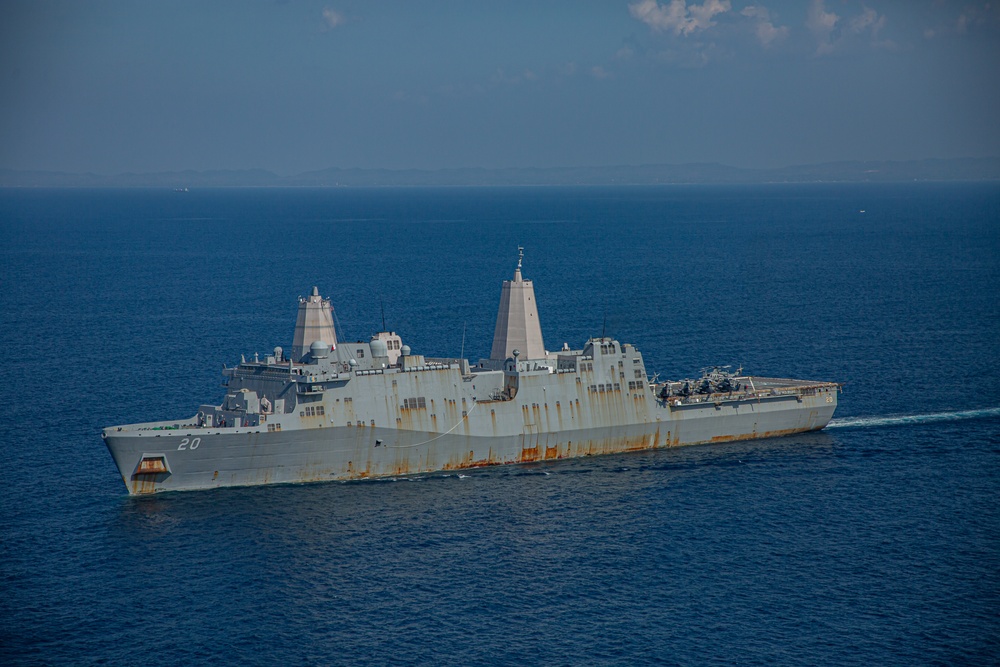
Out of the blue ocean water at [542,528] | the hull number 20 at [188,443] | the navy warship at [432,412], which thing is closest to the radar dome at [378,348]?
the navy warship at [432,412]

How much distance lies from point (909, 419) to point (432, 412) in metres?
25.8

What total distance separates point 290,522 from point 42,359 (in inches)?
1362

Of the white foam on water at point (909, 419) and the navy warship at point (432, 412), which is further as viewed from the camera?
the white foam on water at point (909, 419)

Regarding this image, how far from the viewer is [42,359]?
74625mm

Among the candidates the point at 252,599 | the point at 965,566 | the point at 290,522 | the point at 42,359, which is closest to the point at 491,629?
the point at 252,599

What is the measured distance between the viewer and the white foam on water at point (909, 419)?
6216cm

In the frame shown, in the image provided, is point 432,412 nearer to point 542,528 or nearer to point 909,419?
point 542,528

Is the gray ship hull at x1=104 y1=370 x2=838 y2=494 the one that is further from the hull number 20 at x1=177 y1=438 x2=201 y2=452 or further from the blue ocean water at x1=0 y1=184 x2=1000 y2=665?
the blue ocean water at x1=0 y1=184 x2=1000 y2=665

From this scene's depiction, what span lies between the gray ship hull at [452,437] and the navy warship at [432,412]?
0.18ft

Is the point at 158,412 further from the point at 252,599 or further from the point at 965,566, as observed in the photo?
the point at 965,566

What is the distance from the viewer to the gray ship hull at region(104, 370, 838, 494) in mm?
50844

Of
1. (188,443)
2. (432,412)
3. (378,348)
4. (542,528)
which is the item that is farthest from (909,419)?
(188,443)

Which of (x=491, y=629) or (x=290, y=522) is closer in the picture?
(x=491, y=629)

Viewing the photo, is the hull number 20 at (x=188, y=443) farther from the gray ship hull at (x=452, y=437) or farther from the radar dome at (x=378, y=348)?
the radar dome at (x=378, y=348)
